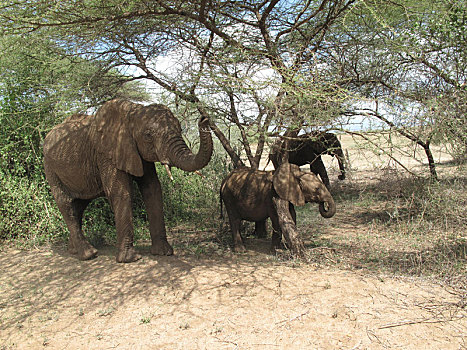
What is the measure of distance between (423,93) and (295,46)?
2477mm

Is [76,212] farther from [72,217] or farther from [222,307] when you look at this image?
[222,307]

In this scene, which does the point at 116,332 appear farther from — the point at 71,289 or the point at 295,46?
the point at 295,46

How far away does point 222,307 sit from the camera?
414 centimetres

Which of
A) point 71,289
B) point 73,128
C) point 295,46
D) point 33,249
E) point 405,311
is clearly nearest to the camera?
point 405,311

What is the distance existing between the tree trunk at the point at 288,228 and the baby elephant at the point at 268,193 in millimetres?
110

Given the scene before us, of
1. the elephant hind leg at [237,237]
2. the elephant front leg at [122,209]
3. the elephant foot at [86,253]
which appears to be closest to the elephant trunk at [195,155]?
the elephant front leg at [122,209]

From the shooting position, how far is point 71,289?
4793 mm

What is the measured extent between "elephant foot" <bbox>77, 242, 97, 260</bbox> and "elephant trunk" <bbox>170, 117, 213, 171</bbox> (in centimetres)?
196

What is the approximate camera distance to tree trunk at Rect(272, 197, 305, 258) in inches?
209

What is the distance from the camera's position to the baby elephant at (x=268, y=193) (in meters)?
5.38

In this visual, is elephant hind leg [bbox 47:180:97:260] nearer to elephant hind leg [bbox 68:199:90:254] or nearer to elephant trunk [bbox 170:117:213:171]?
elephant hind leg [bbox 68:199:90:254]

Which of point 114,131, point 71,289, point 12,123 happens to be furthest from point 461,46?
point 12,123

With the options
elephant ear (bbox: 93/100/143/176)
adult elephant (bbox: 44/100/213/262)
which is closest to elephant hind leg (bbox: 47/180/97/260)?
adult elephant (bbox: 44/100/213/262)

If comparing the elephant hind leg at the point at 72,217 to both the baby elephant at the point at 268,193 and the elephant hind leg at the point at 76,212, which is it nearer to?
the elephant hind leg at the point at 76,212
